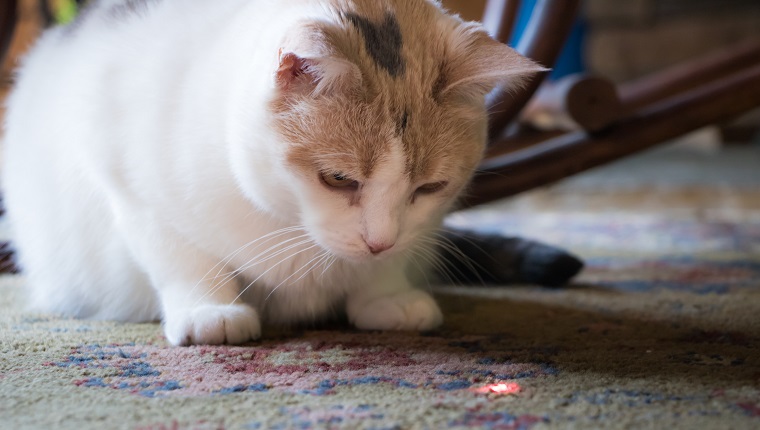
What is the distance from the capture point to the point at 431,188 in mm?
1061

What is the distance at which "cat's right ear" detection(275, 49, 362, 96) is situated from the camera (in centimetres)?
93

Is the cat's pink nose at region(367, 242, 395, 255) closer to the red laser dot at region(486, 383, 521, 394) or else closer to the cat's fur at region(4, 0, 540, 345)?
the cat's fur at region(4, 0, 540, 345)

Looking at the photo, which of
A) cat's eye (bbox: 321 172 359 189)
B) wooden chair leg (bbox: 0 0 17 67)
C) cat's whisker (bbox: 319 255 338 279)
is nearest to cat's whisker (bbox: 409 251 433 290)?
cat's whisker (bbox: 319 255 338 279)

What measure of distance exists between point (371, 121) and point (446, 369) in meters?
0.31

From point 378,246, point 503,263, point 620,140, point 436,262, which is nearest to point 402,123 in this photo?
point 378,246

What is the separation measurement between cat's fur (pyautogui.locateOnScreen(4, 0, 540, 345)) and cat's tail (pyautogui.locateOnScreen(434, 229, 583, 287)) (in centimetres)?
29

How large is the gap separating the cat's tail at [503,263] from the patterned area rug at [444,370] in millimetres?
48

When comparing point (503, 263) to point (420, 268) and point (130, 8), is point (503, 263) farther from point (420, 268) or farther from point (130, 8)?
point (130, 8)

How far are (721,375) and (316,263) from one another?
542mm

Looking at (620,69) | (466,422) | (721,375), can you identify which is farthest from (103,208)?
(620,69)

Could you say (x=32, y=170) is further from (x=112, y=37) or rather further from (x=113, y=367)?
(x=113, y=367)

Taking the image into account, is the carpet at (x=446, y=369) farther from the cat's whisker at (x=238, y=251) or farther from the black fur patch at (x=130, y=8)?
the black fur patch at (x=130, y=8)

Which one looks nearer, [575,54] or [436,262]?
[436,262]

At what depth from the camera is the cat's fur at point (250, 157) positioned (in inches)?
38.5
